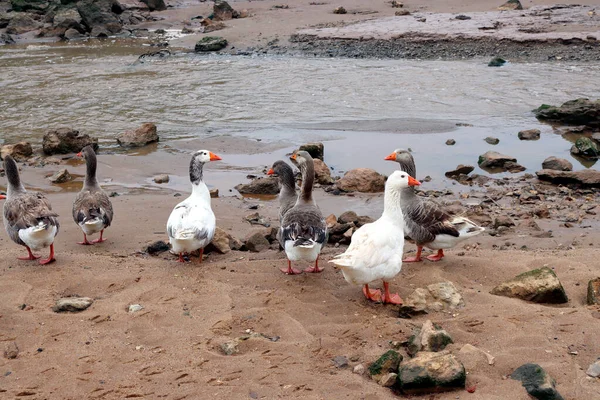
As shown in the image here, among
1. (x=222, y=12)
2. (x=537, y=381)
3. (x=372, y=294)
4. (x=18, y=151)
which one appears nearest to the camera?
(x=537, y=381)

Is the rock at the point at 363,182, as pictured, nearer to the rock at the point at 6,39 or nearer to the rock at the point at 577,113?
the rock at the point at 577,113

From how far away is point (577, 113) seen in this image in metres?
14.7

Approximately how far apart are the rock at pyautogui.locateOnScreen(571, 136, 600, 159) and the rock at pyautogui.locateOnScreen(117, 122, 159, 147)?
8646 mm

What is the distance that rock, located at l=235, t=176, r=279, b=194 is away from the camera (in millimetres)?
11141

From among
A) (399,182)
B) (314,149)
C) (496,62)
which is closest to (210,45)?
(496,62)

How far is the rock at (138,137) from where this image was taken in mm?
13992

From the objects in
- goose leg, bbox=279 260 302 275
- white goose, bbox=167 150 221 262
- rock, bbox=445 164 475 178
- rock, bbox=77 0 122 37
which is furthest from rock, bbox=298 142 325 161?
rock, bbox=77 0 122 37

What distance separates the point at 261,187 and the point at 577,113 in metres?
7.90

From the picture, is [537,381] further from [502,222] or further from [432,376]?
[502,222]

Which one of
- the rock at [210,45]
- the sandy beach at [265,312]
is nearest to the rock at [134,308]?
the sandy beach at [265,312]

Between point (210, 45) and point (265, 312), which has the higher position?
point (210, 45)

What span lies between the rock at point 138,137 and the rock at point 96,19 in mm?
20482

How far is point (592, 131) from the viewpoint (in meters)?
14.4

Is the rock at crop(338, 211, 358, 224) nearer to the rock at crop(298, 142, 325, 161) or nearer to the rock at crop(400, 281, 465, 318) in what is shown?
the rock at crop(400, 281, 465, 318)
